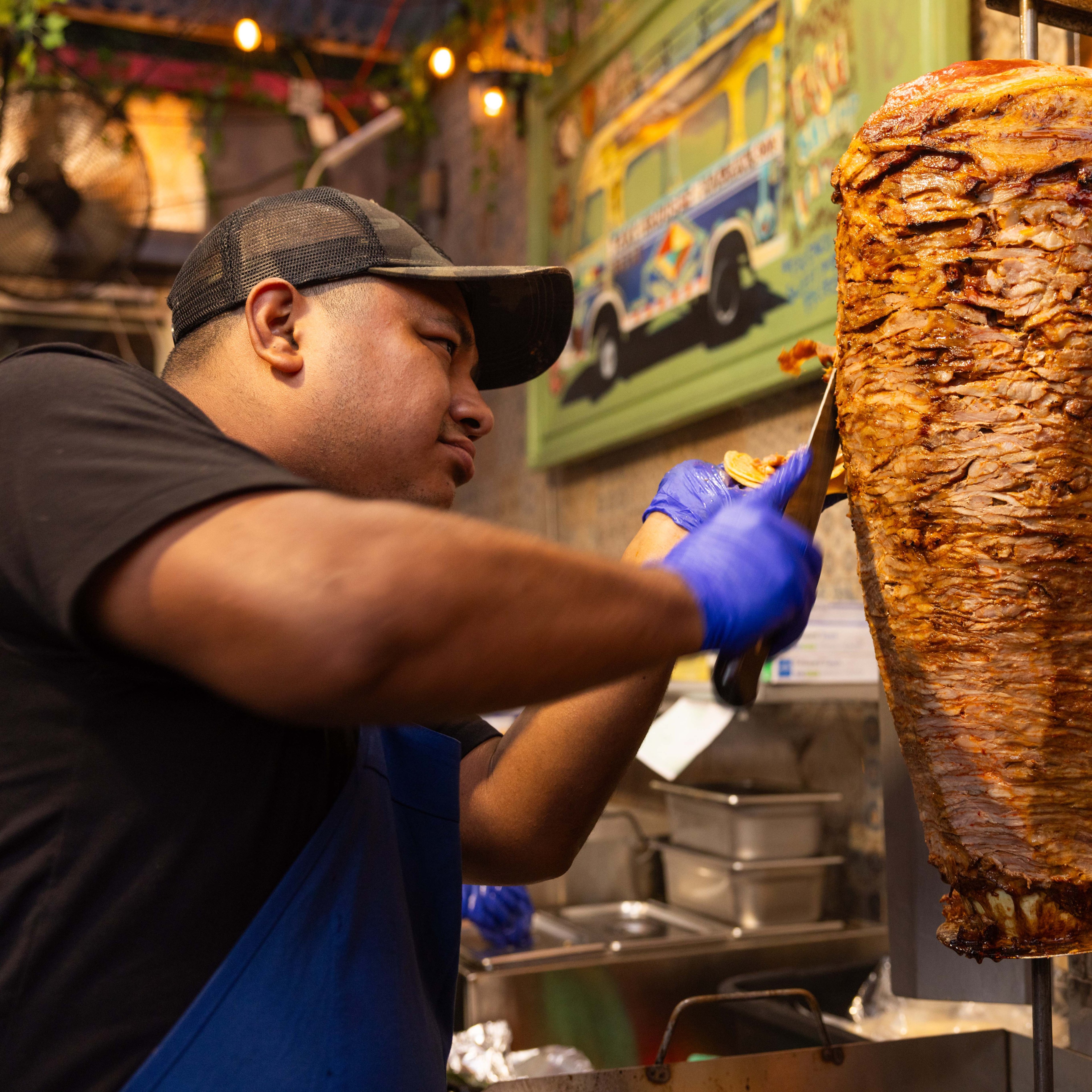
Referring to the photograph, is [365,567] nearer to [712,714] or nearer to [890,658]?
[890,658]

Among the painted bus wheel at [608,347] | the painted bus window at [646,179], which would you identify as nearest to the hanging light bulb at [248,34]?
the painted bus window at [646,179]

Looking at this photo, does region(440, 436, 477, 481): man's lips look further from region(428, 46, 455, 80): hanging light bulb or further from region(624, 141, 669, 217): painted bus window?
region(428, 46, 455, 80): hanging light bulb

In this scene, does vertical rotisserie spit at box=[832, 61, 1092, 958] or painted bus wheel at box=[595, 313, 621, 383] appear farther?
painted bus wheel at box=[595, 313, 621, 383]

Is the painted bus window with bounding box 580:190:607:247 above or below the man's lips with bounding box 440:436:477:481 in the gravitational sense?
above

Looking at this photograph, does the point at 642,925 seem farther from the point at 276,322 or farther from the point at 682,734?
the point at 276,322

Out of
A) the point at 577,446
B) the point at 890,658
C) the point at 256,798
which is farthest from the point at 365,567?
the point at 577,446

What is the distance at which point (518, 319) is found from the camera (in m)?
1.47

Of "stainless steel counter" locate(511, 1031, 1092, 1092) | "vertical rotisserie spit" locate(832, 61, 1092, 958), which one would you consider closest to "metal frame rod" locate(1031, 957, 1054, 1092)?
"vertical rotisserie spit" locate(832, 61, 1092, 958)

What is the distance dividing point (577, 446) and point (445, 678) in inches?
121

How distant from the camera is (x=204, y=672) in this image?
80 cm

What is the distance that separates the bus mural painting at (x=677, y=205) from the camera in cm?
280

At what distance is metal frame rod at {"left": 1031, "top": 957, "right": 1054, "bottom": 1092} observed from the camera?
121 centimetres

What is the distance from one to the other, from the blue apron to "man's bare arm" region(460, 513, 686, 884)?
14cm

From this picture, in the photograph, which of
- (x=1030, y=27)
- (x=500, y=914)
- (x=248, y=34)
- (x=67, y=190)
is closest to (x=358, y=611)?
(x=1030, y=27)
